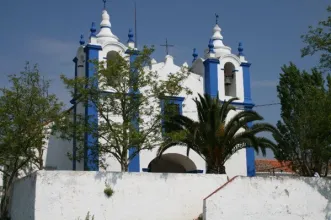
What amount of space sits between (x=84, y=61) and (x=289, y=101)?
976 cm

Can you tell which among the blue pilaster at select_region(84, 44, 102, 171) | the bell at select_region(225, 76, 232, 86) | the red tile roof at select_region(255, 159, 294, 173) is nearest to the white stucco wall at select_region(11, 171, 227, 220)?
the blue pilaster at select_region(84, 44, 102, 171)

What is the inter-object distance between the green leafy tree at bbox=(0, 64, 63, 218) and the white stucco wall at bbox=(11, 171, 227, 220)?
185 cm

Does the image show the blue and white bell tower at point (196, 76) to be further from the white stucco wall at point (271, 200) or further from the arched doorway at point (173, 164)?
the white stucco wall at point (271, 200)

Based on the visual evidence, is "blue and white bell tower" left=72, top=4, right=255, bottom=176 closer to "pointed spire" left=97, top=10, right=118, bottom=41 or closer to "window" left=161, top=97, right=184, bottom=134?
"pointed spire" left=97, top=10, right=118, bottom=41

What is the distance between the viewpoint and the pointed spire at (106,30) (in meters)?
25.6

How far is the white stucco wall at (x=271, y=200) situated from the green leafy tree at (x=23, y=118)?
22.4ft

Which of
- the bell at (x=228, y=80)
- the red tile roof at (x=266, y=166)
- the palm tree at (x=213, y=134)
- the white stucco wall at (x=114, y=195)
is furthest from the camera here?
the red tile roof at (x=266, y=166)

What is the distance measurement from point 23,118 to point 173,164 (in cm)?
1053

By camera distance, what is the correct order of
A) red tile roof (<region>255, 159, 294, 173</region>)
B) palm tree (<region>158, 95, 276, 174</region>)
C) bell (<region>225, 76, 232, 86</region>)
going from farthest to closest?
red tile roof (<region>255, 159, 294, 173</region>) → bell (<region>225, 76, 232, 86</region>) → palm tree (<region>158, 95, 276, 174</region>)

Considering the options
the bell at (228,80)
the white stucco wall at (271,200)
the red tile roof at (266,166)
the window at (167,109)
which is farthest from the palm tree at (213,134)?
the red tile roof at (266,166)

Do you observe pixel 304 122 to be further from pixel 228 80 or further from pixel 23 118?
pixel 23 118

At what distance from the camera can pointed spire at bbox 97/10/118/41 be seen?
25.6 meters

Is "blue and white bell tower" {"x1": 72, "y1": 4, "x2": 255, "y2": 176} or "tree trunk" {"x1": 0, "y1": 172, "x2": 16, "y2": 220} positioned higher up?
"blue and white bell tower" {"x1": 72, "y1": 4, "x2": 255, "y2": 176}

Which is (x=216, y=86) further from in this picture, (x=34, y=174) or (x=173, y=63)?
(x=34, y=174)
